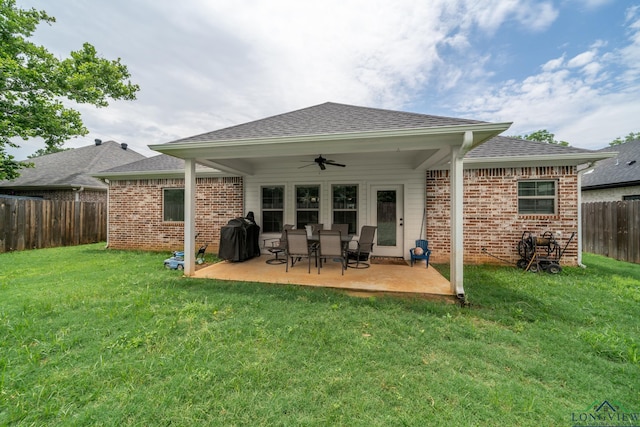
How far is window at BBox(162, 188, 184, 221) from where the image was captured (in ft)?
27.6

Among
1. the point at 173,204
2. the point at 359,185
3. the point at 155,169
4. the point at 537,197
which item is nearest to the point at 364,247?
the point at 359,185

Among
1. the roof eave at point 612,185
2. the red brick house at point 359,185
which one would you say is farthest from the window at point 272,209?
the roof eave at point 612,185

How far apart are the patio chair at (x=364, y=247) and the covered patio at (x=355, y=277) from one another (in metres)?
0.26

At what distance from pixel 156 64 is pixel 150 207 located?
5.29 meters

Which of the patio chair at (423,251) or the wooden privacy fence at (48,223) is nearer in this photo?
the patio chair at (423,251)

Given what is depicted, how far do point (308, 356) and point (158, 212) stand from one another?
27.2 feet

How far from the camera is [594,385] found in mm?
2080

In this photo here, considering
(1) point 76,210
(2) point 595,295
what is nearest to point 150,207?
(1) point 76,210

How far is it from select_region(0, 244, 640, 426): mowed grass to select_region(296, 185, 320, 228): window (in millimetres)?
3151

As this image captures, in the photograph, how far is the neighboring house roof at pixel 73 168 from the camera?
1173cm

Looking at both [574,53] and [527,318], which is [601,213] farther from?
[527,318]

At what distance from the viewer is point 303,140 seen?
4.16 metres

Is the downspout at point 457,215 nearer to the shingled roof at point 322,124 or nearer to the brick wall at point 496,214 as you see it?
the shingled roof at point 322,124

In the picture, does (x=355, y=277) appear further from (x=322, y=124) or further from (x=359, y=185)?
(x=322, y=124)
